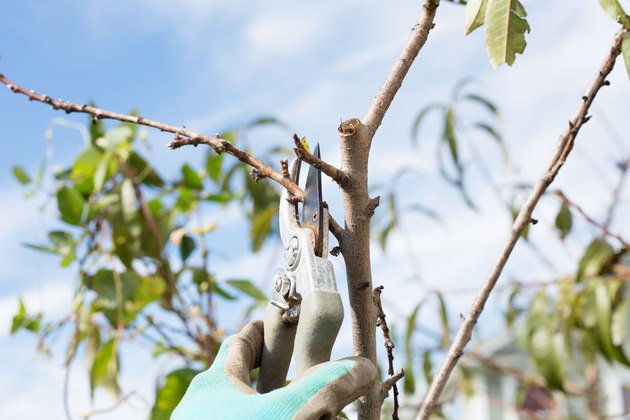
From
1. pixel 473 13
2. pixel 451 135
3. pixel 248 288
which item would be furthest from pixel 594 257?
pixel 473 13

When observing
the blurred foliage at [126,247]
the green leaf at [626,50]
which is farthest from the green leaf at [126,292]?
the green leaf at [626,50]

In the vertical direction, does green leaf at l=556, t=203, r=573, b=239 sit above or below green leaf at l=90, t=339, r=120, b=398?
above

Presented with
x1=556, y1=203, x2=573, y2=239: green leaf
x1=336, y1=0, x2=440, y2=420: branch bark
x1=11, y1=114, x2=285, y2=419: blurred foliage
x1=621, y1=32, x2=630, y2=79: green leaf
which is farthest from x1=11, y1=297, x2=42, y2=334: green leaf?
x1=621, y1=32, x2=630, y2=79: green leaf

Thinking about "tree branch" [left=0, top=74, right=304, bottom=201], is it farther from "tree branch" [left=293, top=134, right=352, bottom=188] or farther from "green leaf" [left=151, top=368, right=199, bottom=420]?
"green leaf" [left=151, top=368, right=199, bottom=420]

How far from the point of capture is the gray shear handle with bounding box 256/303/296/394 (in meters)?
0.81

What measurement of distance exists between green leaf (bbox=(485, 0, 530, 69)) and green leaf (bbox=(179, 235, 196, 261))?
1152 mm

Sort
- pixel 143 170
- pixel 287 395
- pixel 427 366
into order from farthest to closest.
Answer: pixel 427 366, pixel 143 170, pixel 287 395

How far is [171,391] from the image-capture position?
4.72ft

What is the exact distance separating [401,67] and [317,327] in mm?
284

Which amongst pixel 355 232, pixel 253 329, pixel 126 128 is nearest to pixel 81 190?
pixel 126 128

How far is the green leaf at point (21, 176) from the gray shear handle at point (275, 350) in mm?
1266

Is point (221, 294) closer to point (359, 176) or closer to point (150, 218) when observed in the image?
point (150, 218)

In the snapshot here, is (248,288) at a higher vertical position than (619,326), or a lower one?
higher

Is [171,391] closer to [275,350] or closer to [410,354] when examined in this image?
[275,350]
